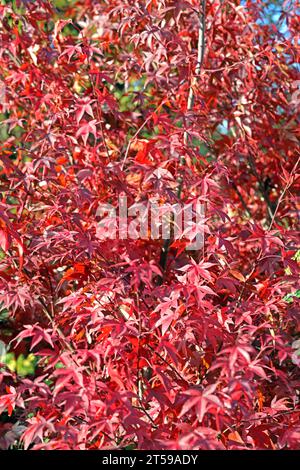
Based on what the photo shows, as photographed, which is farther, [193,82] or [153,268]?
[193,82]

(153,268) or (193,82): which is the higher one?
(193,82)

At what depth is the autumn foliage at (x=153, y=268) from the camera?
1.84m

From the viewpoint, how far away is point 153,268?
1.94m

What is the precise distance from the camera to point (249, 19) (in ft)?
10.6

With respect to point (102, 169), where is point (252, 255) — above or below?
below

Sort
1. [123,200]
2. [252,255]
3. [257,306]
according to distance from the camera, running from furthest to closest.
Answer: [252,255] → [123,200] → [257,306]

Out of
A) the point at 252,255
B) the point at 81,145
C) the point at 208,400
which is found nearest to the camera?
the point at 208,400

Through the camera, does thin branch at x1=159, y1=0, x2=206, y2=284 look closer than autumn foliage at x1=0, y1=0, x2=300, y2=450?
No

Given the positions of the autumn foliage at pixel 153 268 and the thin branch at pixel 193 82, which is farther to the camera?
the thin branch at pixel 193 82

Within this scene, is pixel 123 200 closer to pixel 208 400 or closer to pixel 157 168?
pixel 157 168

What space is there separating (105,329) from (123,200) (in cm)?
59

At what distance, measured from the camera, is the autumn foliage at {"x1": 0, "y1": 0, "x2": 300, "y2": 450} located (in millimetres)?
1844
